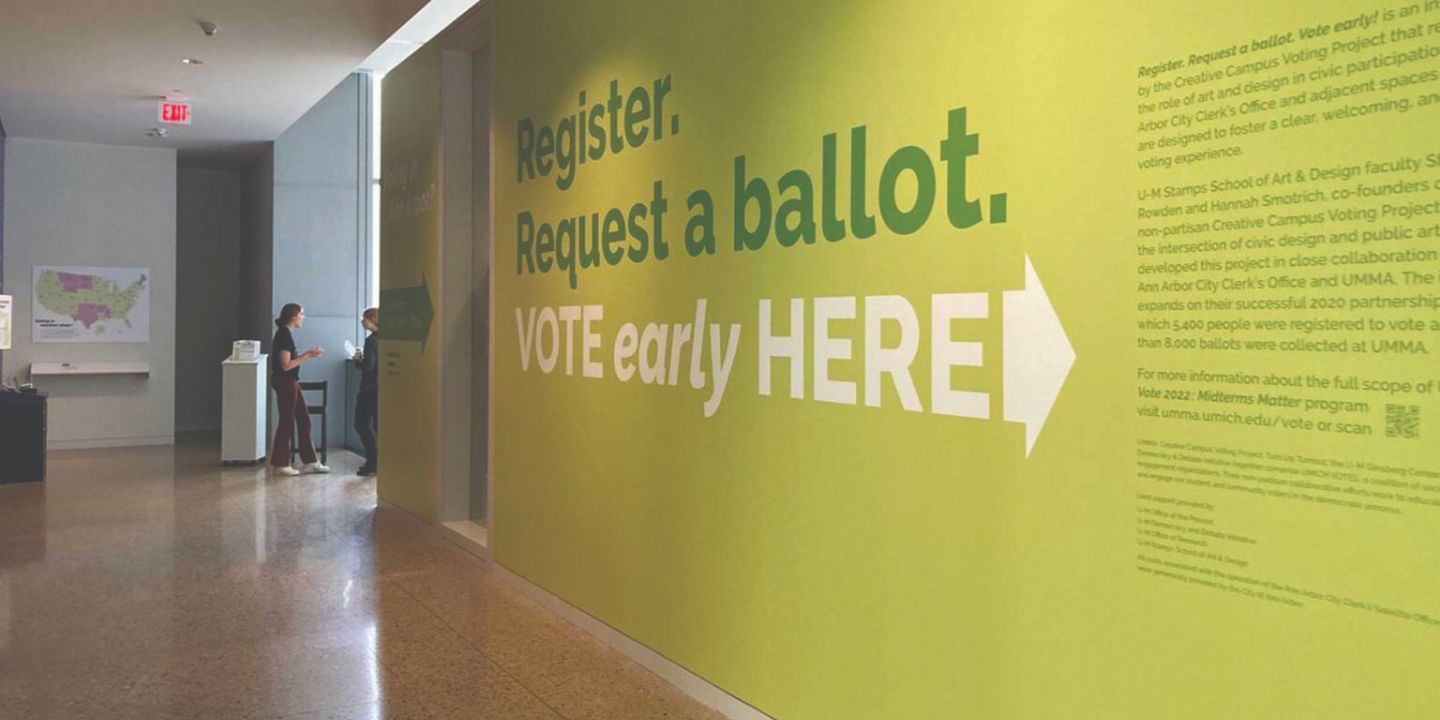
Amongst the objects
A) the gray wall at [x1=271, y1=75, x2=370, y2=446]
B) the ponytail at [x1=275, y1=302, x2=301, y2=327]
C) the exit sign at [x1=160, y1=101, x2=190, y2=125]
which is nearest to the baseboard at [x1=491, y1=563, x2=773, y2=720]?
the ponytail at [x1=275, y1=302, x2=301, y2=327]

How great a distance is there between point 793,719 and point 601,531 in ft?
4.65

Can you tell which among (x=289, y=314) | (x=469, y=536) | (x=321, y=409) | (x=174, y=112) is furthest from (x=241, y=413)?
(x=469, y=536)

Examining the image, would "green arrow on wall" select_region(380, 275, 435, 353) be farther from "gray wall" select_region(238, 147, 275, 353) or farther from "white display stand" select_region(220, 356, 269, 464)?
"gray wall" select_region(238, 147, 275, 353)

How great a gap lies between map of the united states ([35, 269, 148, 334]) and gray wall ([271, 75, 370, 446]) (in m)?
1.59

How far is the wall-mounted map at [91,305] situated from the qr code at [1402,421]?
12.8m

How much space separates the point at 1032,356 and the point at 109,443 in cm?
1225

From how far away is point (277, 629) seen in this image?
15.7 feet

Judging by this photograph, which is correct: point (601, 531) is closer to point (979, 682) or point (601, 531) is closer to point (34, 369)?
point (979, 682)

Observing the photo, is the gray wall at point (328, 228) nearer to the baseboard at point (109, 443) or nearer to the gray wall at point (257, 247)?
the gray wall at point (257, 247)

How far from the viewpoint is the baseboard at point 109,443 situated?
1200 centimetres

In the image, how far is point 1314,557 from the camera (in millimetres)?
2045

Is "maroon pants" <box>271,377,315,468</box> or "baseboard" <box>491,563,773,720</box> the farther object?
"maroon pants" <box>271,377,315,468</box>

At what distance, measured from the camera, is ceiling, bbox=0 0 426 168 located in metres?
7.12

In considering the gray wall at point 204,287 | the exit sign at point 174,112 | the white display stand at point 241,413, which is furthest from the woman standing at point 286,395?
the gray wall at point 204,287
